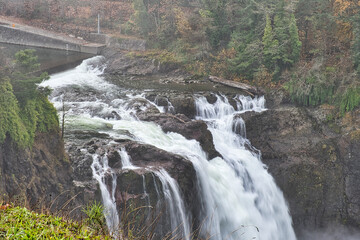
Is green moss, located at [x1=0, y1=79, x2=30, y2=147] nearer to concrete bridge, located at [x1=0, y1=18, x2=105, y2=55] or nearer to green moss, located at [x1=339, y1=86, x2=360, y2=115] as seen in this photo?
green moss, located at [x1=339, y1=86, x2=360, y2=115]

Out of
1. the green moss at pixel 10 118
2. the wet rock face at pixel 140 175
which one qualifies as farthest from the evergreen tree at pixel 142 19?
the green moss at pixel 10 118

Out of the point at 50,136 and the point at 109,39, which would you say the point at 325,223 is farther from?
the point at 109,39

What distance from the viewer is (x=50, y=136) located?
11.5m

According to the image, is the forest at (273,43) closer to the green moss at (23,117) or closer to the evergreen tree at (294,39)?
the evergreen tree at (294,39)

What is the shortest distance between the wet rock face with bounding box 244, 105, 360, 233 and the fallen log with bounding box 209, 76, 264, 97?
3698 millimetres

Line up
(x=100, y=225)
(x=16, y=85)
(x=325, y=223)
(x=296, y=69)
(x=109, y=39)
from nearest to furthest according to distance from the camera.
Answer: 1. (x=100, y=225)
2. (x=16, y=85)
3. (x=325, y=223)
4. (x=296, y=69)
5. (x=109, y=39)

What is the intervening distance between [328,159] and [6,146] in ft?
46.4

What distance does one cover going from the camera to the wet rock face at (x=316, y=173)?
672 inches

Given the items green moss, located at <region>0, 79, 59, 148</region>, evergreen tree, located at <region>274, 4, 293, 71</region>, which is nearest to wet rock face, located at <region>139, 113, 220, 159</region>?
green moss, located at <region>0, 79, 59, 148</region>

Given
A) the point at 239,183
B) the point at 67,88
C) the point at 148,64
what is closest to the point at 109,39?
the point at 148,64

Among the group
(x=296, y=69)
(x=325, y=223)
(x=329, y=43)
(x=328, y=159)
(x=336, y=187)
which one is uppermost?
(x=329, y=43)

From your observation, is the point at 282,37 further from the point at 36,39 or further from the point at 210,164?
the point at 36,39

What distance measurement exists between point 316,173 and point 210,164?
5916mm

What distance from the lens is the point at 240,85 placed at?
22516 mm
